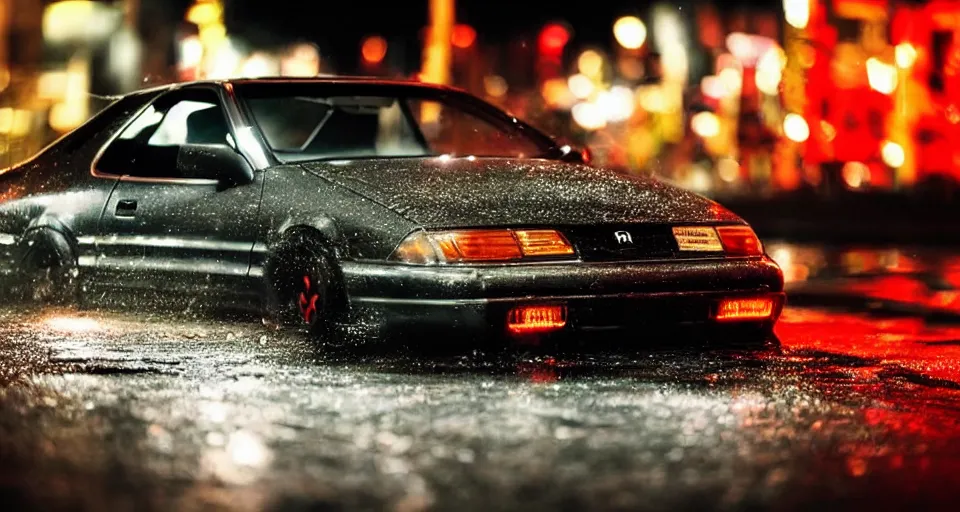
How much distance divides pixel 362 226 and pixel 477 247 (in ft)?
1.80

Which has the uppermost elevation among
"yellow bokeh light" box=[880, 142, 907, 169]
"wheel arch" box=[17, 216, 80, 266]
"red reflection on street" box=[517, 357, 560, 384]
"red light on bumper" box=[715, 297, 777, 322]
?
"red light on bumper" box=[715, 297, 777, 322]

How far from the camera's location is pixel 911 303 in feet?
39.0

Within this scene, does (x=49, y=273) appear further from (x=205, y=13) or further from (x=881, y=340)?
(x=205, y=13)

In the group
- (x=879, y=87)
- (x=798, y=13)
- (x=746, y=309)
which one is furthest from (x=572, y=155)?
(x=879, y=87)

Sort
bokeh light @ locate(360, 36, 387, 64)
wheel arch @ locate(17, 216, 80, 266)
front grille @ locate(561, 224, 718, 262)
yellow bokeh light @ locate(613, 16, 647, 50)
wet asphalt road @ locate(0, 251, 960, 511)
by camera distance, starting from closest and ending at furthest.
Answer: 1. wet asphalt road @ locate(0, 251, 960, 511)
2. front grille @ locate(561, 224, 718, 262)
3. wheel arch @ locate(17, 216, 80, 266)
4. yellow bokeh light @ locate(613, 16, 647, 50)
5. bokeh light @ locate(360, 36, 387, 64)

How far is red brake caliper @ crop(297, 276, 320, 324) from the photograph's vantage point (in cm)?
770

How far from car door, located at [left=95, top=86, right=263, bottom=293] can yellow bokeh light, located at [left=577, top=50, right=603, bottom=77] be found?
64348 millimetres

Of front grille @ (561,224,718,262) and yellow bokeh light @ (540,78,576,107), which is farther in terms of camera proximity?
yellow bokeh light @ (540,78,576,107)

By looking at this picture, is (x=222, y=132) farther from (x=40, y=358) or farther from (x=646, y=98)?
(x=646, y=98)

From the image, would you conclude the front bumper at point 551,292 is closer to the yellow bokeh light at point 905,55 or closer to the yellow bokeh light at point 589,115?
the yellow bokeh light at point 905,55

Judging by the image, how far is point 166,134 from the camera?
9227 millimetres

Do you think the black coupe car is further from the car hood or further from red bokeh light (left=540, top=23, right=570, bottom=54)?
red bokeh light (left=540, top=23, right=570, bottom=54)

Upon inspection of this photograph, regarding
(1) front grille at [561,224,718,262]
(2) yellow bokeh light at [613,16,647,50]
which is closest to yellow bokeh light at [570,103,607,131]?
(2) yellow bokeh light at [613,16,647,50]

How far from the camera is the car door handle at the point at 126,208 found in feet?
28.6
